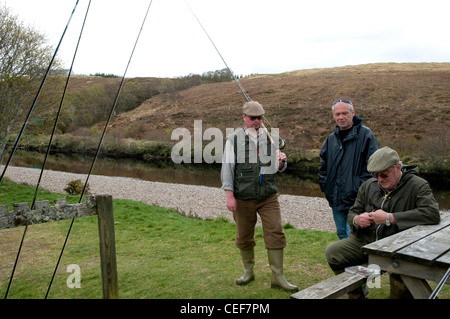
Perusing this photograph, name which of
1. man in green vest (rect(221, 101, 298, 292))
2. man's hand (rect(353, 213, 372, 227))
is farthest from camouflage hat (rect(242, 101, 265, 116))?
man's hand (rect(353, 213, 372, 227))

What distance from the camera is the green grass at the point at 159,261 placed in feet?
15.7

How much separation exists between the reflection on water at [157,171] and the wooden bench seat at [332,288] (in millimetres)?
17289

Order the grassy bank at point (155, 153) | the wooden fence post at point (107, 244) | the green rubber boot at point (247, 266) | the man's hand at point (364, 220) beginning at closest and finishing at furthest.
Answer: the wooden fence post at point (107, 244) < the man's hand at point (364, 220) < the green rubber boot at point (247, 266) < the grassy bank at point (155, 153)

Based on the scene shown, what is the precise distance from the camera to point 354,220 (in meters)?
3.77

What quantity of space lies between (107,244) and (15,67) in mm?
17831

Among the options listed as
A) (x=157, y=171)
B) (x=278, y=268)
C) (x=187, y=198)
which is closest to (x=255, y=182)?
(x=278, y=268)

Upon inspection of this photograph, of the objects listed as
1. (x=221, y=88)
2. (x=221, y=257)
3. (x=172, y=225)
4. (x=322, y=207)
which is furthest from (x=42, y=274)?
(x=221, y=88)

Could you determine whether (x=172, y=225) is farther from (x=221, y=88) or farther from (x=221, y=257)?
(x=221, y=88)

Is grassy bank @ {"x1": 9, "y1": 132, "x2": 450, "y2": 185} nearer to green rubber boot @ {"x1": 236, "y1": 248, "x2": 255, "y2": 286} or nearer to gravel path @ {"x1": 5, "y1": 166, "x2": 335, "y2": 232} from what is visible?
gravel path @ {"x1": 5, "y1": 166, "x2": 335, "y2": 232}

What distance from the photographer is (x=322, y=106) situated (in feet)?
168

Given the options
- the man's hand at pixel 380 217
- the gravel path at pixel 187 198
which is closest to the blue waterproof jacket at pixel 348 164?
the man's hand at pixel 380 217

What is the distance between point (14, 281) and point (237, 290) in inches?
137

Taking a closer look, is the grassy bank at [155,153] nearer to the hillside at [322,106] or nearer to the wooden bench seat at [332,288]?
the hillside at [322,106]
